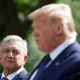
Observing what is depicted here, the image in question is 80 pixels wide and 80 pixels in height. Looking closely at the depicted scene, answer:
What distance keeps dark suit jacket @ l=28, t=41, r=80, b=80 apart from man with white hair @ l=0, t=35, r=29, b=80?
1.11m

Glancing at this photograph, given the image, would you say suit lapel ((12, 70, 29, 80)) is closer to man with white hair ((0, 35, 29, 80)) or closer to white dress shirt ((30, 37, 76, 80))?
man with white hair ((0, 35, 29, 80))

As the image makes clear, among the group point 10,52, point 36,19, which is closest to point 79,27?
point 10,52

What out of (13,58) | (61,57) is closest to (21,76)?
(13,58)

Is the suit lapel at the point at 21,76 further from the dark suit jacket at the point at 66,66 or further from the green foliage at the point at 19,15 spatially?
the green foliage at the point at 19,15

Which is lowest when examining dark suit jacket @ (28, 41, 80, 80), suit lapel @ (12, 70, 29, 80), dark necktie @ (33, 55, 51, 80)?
suit lapel @ (12, 70, 29, 80)

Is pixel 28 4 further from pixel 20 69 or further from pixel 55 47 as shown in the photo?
pixel 55 47

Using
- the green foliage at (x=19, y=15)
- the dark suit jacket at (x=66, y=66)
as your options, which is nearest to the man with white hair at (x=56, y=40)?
the dark suit jacket at (x=66, y=66)

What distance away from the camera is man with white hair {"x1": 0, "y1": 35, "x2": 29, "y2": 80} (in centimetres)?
477

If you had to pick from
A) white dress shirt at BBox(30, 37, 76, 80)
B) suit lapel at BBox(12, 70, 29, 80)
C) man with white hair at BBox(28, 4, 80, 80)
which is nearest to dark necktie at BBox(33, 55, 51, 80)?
man with white hair at BBox(28, 4, 80, 80)

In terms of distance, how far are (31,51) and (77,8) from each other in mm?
1515

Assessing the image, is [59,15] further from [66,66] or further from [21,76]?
[21,76]

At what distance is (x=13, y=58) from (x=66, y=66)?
131 centimetres

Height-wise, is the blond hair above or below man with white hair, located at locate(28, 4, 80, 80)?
above

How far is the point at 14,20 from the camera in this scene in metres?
10.9
